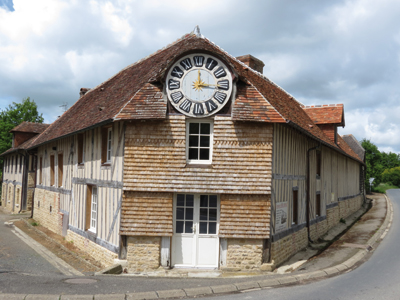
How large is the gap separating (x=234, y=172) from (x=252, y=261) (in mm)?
2358

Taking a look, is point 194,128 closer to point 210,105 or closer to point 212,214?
point 210,105

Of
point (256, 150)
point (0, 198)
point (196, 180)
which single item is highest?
point (256, 150)

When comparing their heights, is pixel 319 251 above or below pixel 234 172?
below

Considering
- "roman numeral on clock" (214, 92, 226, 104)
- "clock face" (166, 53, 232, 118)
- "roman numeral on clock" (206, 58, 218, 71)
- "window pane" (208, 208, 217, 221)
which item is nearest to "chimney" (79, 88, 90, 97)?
"clock face" (166, 53, 232, 118)

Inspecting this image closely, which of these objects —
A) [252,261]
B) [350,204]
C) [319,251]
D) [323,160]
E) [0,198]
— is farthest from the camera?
[0,198]

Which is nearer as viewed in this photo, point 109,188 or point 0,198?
point 109,188

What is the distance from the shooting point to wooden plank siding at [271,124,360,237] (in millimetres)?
11203

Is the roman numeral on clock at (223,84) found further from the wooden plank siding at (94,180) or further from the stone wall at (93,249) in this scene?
the stone wall at (93,249)

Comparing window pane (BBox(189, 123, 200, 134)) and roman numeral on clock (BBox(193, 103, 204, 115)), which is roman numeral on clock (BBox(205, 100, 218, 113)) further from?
window pane (BBox(189, 123, 200, 134))

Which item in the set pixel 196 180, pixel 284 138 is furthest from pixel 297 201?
pixel 196 180

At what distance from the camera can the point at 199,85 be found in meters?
10.4

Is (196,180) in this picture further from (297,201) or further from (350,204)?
(350,204)

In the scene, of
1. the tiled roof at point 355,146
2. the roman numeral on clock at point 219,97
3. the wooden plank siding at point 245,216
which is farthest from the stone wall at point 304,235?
the tiled roof at point 355,146

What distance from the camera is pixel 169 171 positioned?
34.1 feet
